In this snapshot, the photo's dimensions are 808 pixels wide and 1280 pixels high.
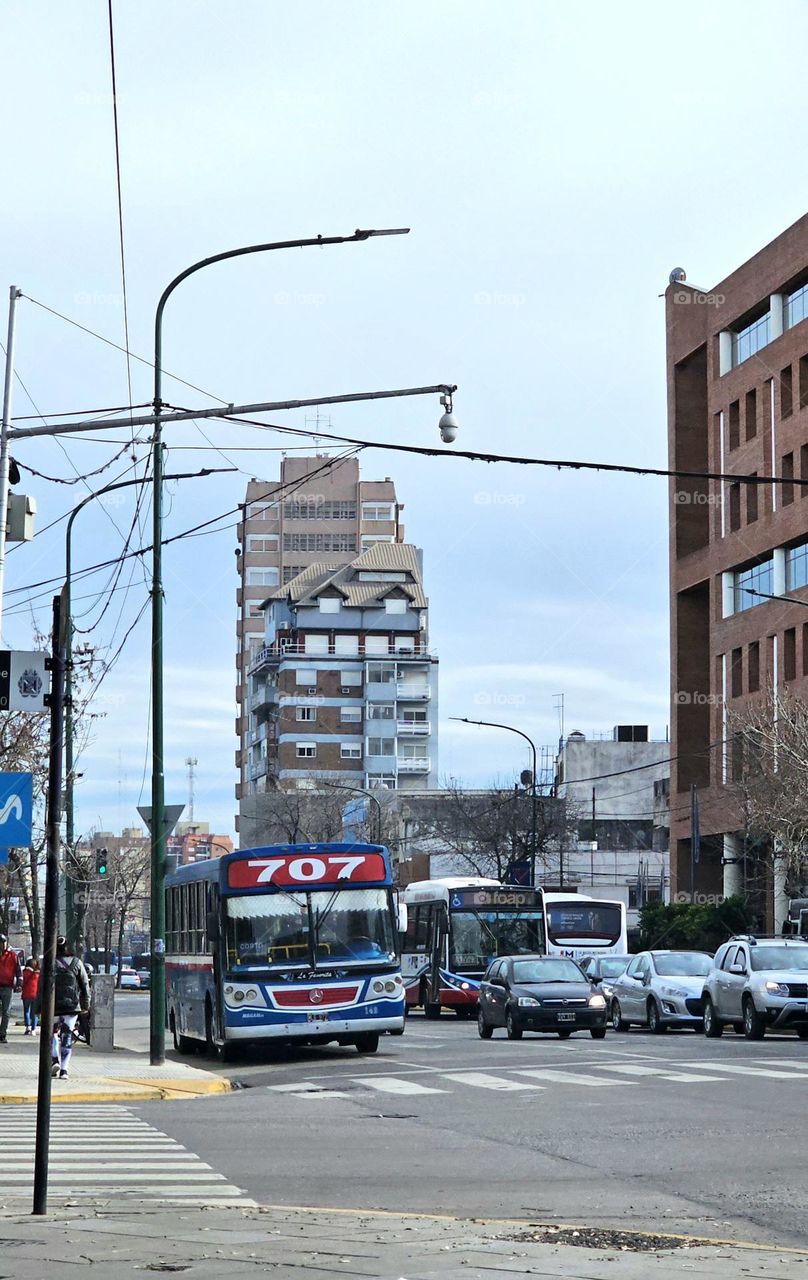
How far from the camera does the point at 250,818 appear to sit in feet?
386

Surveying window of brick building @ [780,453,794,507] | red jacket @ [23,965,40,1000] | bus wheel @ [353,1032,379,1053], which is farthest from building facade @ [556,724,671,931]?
bus wheel @ [353,1032,379,1053]

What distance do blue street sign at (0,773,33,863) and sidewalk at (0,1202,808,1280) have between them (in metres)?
5.79

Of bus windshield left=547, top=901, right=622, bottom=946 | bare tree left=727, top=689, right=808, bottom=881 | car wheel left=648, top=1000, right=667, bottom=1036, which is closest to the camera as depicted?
car wheel left=648, top=1000, right=667, bottom=1036

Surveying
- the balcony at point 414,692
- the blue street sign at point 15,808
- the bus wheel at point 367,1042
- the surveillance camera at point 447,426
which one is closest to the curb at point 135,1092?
the blue street sign at point 15,808

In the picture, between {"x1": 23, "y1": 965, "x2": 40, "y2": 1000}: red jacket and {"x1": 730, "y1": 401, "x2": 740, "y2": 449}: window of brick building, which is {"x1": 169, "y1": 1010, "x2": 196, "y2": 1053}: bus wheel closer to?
{"x1": 23, "y1": 965, "x2": 40, "y2": 1000}: red jacket

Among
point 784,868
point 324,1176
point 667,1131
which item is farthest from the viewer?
point 784,868

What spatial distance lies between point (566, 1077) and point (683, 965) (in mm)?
15937

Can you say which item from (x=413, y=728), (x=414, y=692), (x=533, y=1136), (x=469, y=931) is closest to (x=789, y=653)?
(x=469, y=931)

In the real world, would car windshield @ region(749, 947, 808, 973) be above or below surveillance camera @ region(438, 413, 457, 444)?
below

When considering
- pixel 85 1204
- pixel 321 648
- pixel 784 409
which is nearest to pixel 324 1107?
pixel 85 1204

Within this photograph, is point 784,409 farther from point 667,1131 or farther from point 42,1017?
point 42,1017

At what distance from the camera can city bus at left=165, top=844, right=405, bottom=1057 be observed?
27.2 metres

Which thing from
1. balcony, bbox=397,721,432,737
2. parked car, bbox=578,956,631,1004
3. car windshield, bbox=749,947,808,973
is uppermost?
balcony, bbox=397,721,432,737

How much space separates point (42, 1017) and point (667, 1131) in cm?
649
